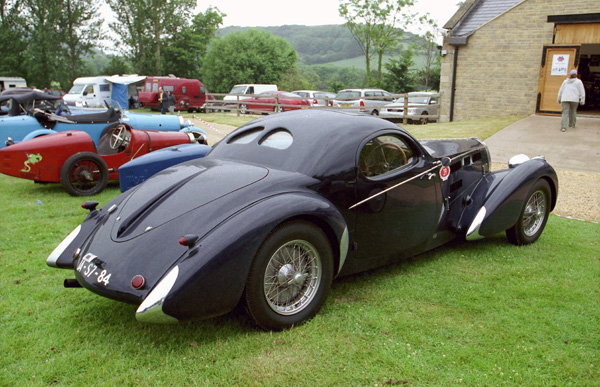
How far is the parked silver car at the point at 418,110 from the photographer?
2045cm

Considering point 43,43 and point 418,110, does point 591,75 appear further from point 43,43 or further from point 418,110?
point 43,43

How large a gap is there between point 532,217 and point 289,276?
3.38m

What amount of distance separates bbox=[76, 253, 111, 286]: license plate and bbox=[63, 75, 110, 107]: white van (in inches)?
1212

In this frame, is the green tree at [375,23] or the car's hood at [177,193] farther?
the green tree at [375,23]

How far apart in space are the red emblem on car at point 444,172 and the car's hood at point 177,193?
1831mm

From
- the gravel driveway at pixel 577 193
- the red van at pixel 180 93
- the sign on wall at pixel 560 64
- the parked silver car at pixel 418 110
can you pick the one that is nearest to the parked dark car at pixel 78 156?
the gravel driveway at pixel 577 193

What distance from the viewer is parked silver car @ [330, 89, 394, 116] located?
21.1 meters

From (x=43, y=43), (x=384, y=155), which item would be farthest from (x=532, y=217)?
(x=43, y=43)

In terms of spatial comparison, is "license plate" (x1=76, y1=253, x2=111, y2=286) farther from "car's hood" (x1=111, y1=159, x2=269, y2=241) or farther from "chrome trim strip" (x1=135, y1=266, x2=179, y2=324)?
"chrome trim strip" (x1=135, y1=266, x2=179, y2=324)

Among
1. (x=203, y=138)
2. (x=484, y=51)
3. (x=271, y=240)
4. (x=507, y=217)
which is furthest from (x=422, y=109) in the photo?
(x=271, y=240)

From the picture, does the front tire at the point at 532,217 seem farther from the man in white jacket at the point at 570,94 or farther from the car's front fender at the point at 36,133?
the man in white jacket at the point at 570,94

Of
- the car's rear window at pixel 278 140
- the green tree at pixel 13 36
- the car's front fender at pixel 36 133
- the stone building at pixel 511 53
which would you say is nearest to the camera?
the car's rear window at pixel 278 140

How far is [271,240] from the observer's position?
3.20 metres

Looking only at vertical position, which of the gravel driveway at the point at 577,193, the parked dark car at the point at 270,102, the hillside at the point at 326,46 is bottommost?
the gravel driveway at the point at 577,193
